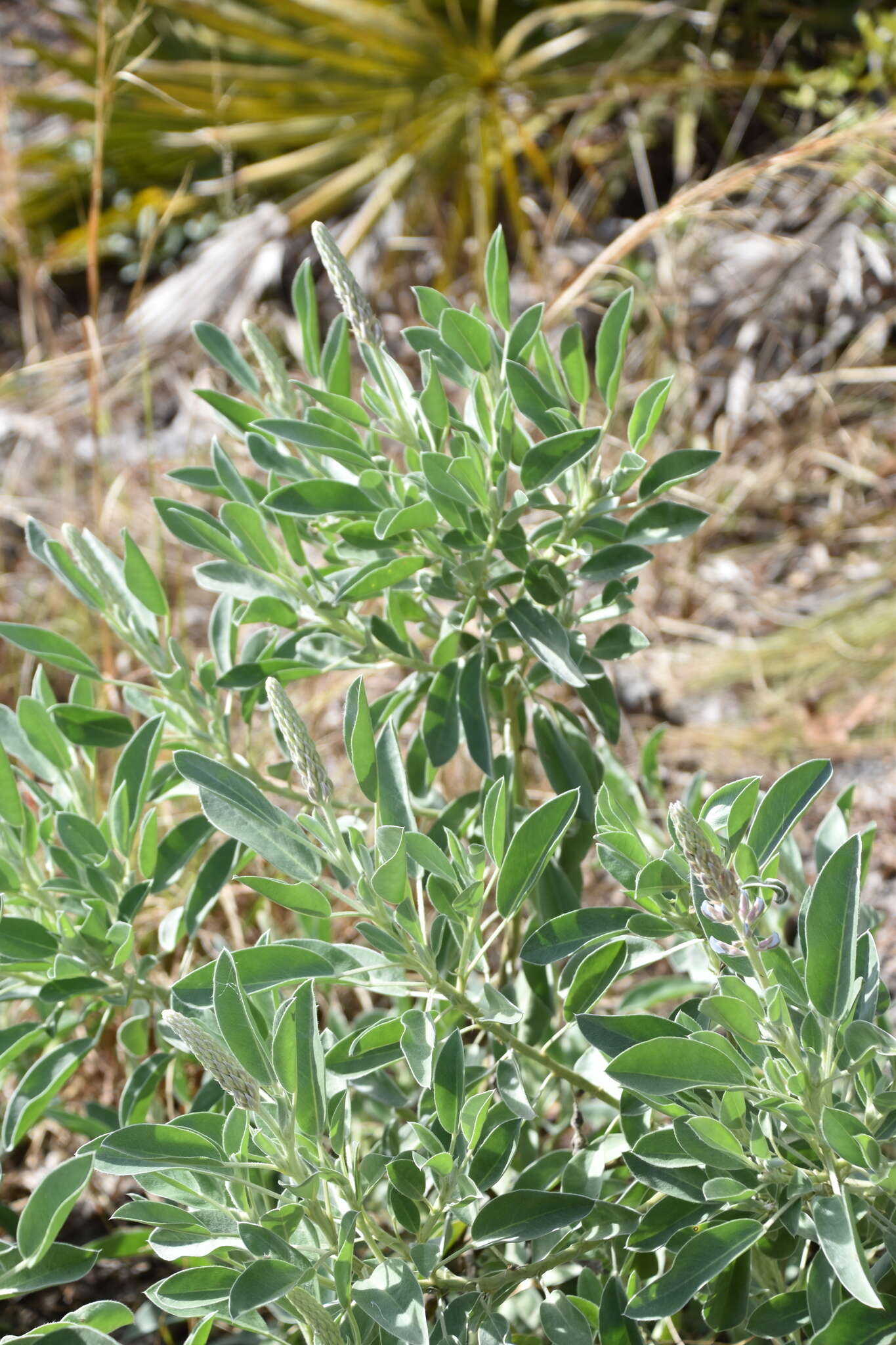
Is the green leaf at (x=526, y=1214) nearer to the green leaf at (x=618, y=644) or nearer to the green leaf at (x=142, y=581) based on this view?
the green leaf at (x=618, y=644)

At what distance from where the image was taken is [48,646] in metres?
0.82

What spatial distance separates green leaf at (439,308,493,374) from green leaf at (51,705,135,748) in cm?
36

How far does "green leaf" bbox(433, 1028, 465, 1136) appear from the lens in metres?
0.62

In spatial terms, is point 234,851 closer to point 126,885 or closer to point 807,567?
point 126,885

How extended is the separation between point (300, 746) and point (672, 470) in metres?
0.37

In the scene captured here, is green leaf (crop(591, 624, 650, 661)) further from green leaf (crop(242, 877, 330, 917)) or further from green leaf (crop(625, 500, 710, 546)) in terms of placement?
green leaf (crop(242, 877, 330, 917))

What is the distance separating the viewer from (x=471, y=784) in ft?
4.82

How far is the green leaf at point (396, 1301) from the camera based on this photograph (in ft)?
1.77

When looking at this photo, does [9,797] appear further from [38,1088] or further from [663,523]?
[663,523]

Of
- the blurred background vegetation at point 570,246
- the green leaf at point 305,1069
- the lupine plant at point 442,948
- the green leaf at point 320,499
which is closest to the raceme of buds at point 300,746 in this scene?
the lupine plant at point 442,948

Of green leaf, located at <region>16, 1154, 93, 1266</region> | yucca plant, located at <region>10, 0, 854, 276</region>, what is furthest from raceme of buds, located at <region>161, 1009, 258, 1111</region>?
yucca plant, located at <region>10, 0, 854, 276</region>

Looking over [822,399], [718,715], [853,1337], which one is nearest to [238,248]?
[822,399]

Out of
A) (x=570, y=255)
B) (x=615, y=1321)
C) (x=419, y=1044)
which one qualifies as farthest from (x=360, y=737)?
(x=570, y=255)

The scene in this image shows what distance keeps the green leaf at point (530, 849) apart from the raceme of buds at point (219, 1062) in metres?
0.18
